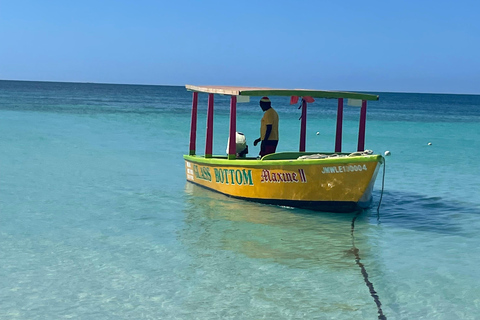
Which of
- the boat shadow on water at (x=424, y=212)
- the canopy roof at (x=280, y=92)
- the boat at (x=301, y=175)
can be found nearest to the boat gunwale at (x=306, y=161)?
the boat at (x=301, y=175)

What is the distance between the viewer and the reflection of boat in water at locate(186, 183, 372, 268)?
291 inches

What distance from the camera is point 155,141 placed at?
22.8 m

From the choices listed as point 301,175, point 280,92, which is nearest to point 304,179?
point 301,175

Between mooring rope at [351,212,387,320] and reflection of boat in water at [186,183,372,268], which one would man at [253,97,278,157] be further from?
mooring rope at [351,212,387,320]

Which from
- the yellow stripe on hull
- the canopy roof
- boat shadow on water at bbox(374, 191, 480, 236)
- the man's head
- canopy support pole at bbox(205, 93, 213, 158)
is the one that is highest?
the canopy roof

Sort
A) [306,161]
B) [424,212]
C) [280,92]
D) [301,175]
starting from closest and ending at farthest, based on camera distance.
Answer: [306,161] → [301,175] → [280,92] → [424,212]

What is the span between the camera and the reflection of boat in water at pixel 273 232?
7.38 metres

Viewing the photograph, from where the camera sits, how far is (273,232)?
8500mm

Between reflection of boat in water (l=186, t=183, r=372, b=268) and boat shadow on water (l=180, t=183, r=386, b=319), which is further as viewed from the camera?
reflection of boat in water (l=186, t=183, r=372, b=268)

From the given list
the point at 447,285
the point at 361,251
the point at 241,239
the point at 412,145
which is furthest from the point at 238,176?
the point at 412,145

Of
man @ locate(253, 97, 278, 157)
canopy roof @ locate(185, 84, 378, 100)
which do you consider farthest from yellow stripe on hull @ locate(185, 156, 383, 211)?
canopy roof @ locate(185, 84, 378, 100)

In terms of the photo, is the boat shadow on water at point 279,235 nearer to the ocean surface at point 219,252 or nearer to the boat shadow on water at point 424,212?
the ocean surface at point 219,252

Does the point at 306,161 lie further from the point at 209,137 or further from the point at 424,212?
the point at 209,137

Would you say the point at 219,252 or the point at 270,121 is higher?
the point at 270,121
